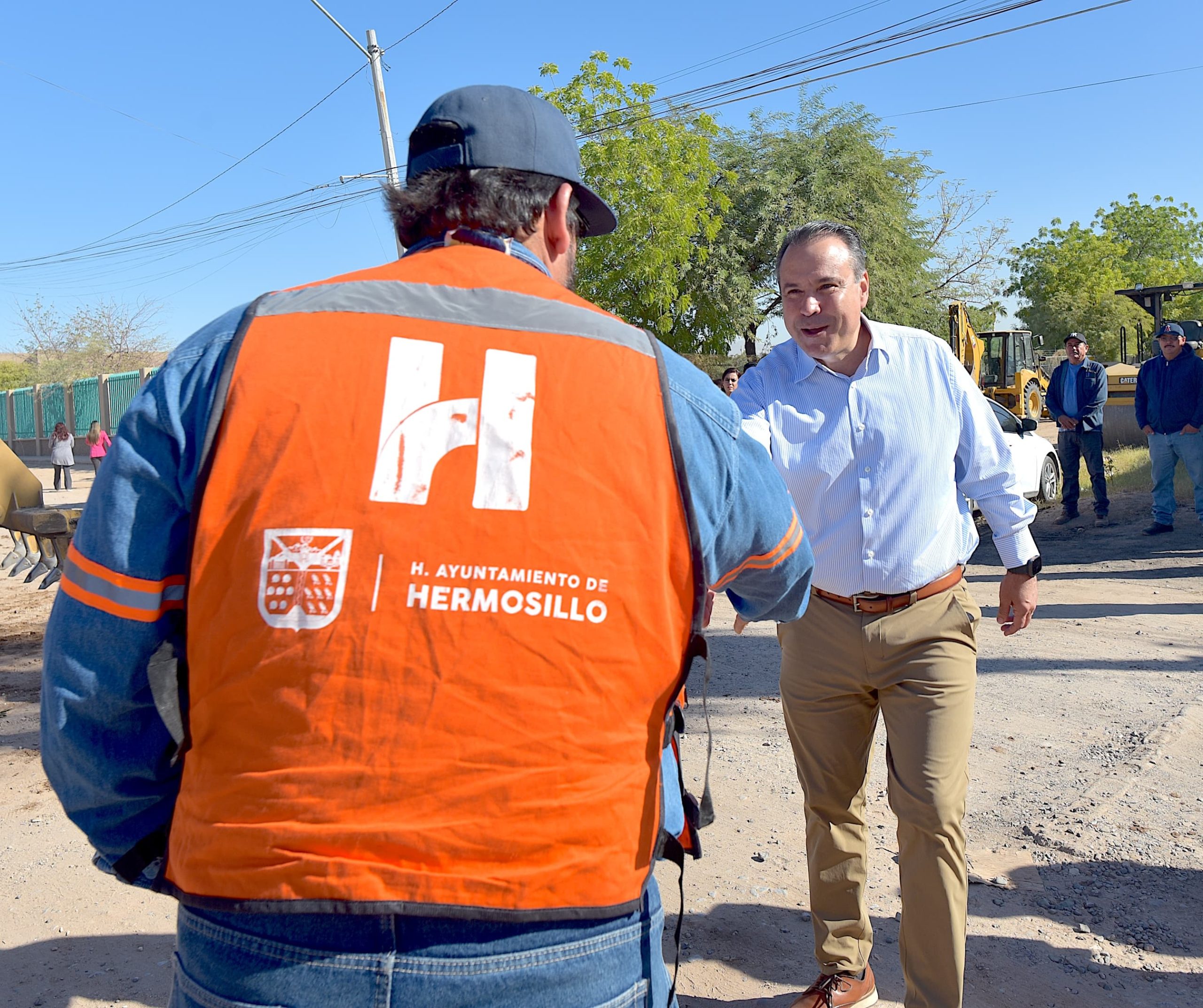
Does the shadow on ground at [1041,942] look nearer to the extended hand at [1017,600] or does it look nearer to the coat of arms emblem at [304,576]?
the extended hand at [1017,600]

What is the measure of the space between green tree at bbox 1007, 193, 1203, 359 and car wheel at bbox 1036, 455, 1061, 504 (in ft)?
116

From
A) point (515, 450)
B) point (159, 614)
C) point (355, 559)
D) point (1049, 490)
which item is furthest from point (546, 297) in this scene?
point (1049, 490)

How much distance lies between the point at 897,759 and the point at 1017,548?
0.79m

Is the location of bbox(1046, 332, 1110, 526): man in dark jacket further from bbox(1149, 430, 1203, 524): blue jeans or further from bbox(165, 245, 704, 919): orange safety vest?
bbox(165, 245, 704, 919): orange safety vest

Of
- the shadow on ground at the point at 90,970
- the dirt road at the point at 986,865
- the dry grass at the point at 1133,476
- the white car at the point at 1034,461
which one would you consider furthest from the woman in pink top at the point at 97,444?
the shadow on ground at the point at 90,970

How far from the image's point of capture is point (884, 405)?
9.71ft

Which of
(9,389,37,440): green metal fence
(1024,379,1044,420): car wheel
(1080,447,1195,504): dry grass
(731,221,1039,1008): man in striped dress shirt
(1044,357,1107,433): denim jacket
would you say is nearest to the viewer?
(731,221,1039,1008): man in striped dress shirt

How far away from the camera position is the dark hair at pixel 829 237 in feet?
9.97

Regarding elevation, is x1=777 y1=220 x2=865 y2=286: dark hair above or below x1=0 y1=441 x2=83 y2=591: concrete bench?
above

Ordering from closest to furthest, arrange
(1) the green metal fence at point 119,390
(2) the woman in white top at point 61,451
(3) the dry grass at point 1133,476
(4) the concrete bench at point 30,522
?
(4) the concrete bench at point 30,522, (3) the dry grass at point 1133,476, (2) the woman in white top at point 61,451, (1) the green metal fence at point 119,390

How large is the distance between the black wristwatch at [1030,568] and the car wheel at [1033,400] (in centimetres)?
2341

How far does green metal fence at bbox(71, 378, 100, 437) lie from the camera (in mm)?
33625

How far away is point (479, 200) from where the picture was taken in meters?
1.47

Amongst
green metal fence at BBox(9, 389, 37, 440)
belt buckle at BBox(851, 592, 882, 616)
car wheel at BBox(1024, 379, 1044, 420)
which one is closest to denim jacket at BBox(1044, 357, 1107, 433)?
belt buckle at BBox(851, 592, 882, 616)
